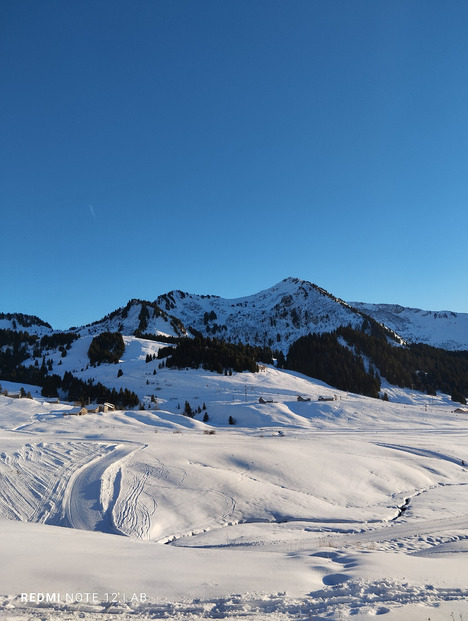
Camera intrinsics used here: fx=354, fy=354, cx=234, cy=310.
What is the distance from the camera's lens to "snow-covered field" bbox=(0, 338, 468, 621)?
15.3 ft

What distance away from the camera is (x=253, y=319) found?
143500 mm

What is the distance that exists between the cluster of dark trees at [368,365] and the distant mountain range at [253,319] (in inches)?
1094

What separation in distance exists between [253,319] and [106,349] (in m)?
87.6

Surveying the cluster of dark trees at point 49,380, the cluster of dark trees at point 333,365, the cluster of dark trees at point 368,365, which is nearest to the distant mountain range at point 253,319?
the cluster of dark trees at point 49,380

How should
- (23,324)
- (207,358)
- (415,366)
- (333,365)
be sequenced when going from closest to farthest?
(207,358) → (333,365) → (415,366) → (23,324)

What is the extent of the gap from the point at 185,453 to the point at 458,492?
11.8 meters

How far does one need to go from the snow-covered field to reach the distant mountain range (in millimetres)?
70482

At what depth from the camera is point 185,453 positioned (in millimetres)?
16109

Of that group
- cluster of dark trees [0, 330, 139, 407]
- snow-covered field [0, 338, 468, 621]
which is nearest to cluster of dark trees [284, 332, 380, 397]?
snow-covered field [0, 338, 468, 621]

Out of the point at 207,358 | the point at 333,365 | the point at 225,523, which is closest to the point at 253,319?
the point at 333,365

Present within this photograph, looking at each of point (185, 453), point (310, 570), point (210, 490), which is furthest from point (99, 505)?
point (310, 570)

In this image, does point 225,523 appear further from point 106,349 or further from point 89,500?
point 106,349

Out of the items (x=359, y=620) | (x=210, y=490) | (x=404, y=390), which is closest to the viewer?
(x=359, y=620)

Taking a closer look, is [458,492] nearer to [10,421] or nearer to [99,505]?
[99,505]
